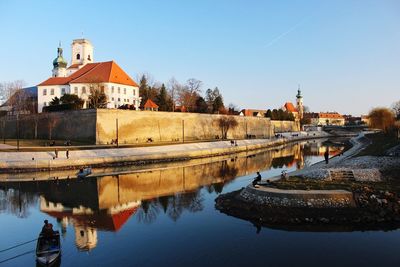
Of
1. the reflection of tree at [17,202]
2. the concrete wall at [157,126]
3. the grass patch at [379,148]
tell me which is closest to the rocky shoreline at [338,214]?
the reflection of tree at [17,202]

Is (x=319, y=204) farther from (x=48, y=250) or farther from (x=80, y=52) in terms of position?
(x=80, y=52)

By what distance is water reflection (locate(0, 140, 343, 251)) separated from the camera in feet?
46.0

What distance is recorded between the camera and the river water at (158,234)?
32.4 feet

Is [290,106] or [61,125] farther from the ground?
[290,106]

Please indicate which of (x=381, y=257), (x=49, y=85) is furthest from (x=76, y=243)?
(x=49, y=85)

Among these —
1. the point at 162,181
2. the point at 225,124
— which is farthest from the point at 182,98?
the point at 162,181

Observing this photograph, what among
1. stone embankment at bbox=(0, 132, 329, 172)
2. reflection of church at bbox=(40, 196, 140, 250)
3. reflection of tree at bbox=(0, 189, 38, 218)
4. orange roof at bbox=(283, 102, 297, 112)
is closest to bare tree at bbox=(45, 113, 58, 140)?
stone embankment at bbox=(0, 132, 329, 172)

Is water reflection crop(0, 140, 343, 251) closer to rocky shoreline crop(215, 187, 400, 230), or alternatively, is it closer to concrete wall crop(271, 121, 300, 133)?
rocky shoreline crop(215, 187, 400, 230)

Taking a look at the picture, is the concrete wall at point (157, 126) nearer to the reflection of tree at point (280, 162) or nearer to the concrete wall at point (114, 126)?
the concrete wall at point (114, 126)

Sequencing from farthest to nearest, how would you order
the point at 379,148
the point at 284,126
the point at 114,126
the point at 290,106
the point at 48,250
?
the point at 290,106
the point at 284,126
the point at 114,126
the point at 379,148
the point at 48,250

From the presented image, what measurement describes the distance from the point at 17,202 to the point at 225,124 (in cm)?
4062

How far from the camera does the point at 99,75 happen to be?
48.8m

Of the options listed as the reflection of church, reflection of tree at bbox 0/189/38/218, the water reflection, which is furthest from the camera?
reflection of tree at bbox 0/189/38/218

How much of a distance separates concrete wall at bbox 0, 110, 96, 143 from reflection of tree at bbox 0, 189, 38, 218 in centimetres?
1732
